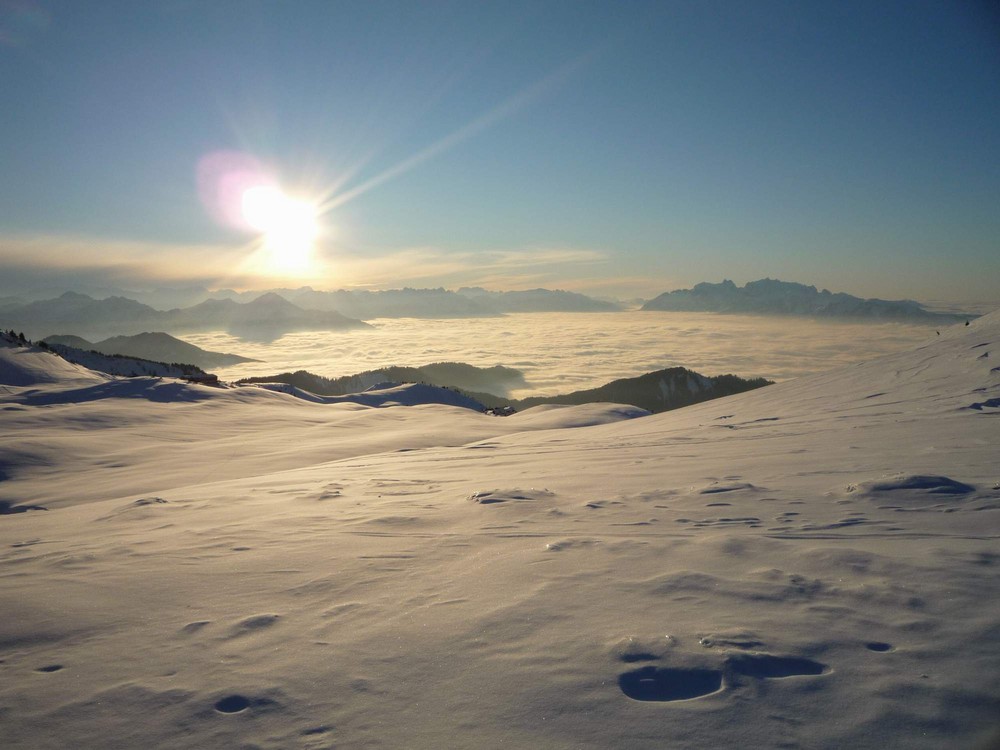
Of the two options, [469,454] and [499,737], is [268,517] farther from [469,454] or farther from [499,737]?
[469,454]

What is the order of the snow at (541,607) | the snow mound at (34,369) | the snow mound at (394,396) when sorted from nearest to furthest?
1. the snow at (541,607)
2. the snow mound at (34,369)
3. the snow mound at (394,396)

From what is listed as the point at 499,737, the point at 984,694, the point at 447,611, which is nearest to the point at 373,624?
the point at 447,611

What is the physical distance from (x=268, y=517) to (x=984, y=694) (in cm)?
690

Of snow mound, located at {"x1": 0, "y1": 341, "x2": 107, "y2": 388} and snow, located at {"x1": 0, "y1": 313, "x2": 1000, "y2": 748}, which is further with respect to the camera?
snow mound, located at {"x1": 0, "y1": 341, "x2": 107, "y2": 388}

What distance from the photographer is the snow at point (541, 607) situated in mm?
2473

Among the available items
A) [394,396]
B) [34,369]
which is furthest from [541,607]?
[394,396]

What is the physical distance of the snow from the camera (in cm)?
247

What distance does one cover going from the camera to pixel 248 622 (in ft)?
12.0

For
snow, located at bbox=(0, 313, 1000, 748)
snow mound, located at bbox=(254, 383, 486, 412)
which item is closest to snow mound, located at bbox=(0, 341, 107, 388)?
snow mound, located at bbox=(254, 383, 486, 412)

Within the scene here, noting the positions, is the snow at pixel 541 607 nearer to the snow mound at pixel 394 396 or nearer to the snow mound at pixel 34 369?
the snow mound at pixel 34 369

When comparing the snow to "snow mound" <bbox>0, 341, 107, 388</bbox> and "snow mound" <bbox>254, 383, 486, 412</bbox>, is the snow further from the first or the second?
"snow mound" <bbox>254, 383, 486, 412</bbox>

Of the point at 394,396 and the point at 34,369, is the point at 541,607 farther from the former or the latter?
the point at 394,396

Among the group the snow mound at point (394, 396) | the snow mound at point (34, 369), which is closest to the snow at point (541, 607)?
the snow mound at point (34, 369)

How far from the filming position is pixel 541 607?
11.8 ft
